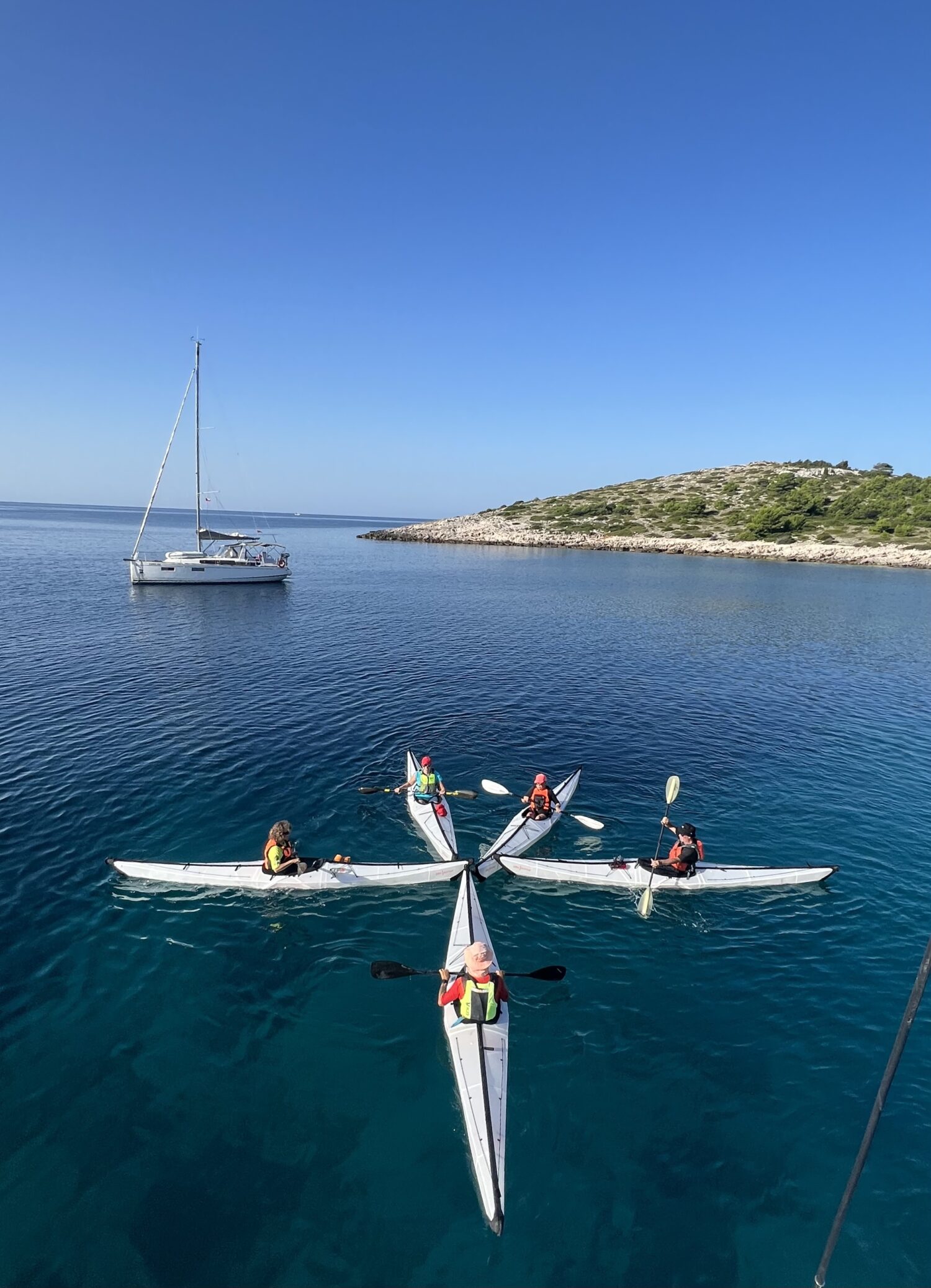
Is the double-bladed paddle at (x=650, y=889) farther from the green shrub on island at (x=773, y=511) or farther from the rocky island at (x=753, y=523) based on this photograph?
the green shrub on island at (x=773, y=511)

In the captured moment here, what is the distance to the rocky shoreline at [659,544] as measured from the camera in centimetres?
11788

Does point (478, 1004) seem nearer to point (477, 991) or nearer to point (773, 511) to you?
point (477, 991)

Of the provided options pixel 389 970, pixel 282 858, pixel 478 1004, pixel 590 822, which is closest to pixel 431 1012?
pixel 389 970

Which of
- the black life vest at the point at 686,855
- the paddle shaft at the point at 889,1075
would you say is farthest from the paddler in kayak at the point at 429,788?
the paddle shaft at the point at 889,1075

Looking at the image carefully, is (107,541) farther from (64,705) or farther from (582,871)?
(582,871)

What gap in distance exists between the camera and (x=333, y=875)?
61.5ft

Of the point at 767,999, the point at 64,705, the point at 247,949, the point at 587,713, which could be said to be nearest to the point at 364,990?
the point at 247,949

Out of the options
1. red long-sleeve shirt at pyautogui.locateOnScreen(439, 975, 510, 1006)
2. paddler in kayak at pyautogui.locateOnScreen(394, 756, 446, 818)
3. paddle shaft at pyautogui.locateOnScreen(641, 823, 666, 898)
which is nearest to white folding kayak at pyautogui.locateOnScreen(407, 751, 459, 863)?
paddler in kayak at pyautogui.locateOnScreen(394, 756, 446, 818)

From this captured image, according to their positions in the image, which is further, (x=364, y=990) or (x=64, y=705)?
(x=64, y=705)

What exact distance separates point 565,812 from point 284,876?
10650mm

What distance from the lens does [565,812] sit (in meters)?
23.7

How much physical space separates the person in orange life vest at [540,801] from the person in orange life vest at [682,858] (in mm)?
4120

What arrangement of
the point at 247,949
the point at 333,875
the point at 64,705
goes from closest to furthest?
the point at 247,949
the point at 333,875
the point at 64,705

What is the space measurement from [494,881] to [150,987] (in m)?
9.72
